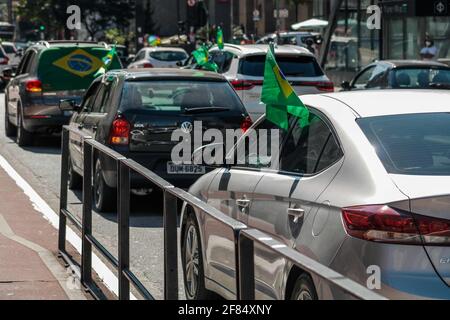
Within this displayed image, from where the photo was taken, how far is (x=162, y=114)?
41.0ft

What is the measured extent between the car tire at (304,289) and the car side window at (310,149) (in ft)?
3.25

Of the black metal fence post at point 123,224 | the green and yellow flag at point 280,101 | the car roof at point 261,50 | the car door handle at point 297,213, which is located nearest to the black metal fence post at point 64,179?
the black metal fence post at point 123,224

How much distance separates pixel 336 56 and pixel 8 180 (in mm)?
32033

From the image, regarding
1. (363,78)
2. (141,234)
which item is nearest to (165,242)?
(141,234)

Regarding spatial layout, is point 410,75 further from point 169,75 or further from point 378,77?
point 169,75

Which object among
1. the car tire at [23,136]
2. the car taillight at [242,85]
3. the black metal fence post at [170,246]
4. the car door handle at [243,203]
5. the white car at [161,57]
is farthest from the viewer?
the white car at [161,57]

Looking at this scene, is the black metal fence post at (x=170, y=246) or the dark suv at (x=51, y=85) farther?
the dark suv at (x=51, y=85)

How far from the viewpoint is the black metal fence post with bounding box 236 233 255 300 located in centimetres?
448

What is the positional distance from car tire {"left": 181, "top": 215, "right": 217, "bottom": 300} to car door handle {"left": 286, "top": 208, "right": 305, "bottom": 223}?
0.64 m

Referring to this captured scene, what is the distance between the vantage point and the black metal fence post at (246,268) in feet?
14.7

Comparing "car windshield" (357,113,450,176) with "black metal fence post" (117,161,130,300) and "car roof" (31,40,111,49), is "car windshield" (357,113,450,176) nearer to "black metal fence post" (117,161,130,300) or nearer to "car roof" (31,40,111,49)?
"black metal fence post" (117,161,130,300)

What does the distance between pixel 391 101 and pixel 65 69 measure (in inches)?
585

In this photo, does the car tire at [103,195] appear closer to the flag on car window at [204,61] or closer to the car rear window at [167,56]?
the flag on car window at [204,61]
